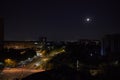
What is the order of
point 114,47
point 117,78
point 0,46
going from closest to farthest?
Answer: point 117,78 < point 114,47 < point 0,46

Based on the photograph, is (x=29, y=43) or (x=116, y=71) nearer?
(x=116, y=71)

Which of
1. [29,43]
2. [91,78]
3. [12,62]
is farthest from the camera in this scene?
[29,43]

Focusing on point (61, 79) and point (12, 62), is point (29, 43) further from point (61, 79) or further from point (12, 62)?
point (61, 79)

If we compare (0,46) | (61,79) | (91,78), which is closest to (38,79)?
(61,79)

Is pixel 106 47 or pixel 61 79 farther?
pixel 106 47

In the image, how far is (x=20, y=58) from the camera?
46.3 meters

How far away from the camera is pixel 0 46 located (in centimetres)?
6319

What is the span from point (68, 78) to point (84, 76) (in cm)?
98

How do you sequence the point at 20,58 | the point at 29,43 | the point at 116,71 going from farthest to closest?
the point at 29,43, the point at 20,58, the point at 116,71

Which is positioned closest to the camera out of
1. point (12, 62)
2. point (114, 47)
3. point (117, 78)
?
point (117, 78)

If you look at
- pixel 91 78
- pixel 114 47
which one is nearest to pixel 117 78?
pixel 91 78

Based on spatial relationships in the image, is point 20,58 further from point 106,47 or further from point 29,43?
point 29,43

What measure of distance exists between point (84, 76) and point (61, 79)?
1.35m

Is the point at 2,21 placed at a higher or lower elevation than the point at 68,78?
higher
